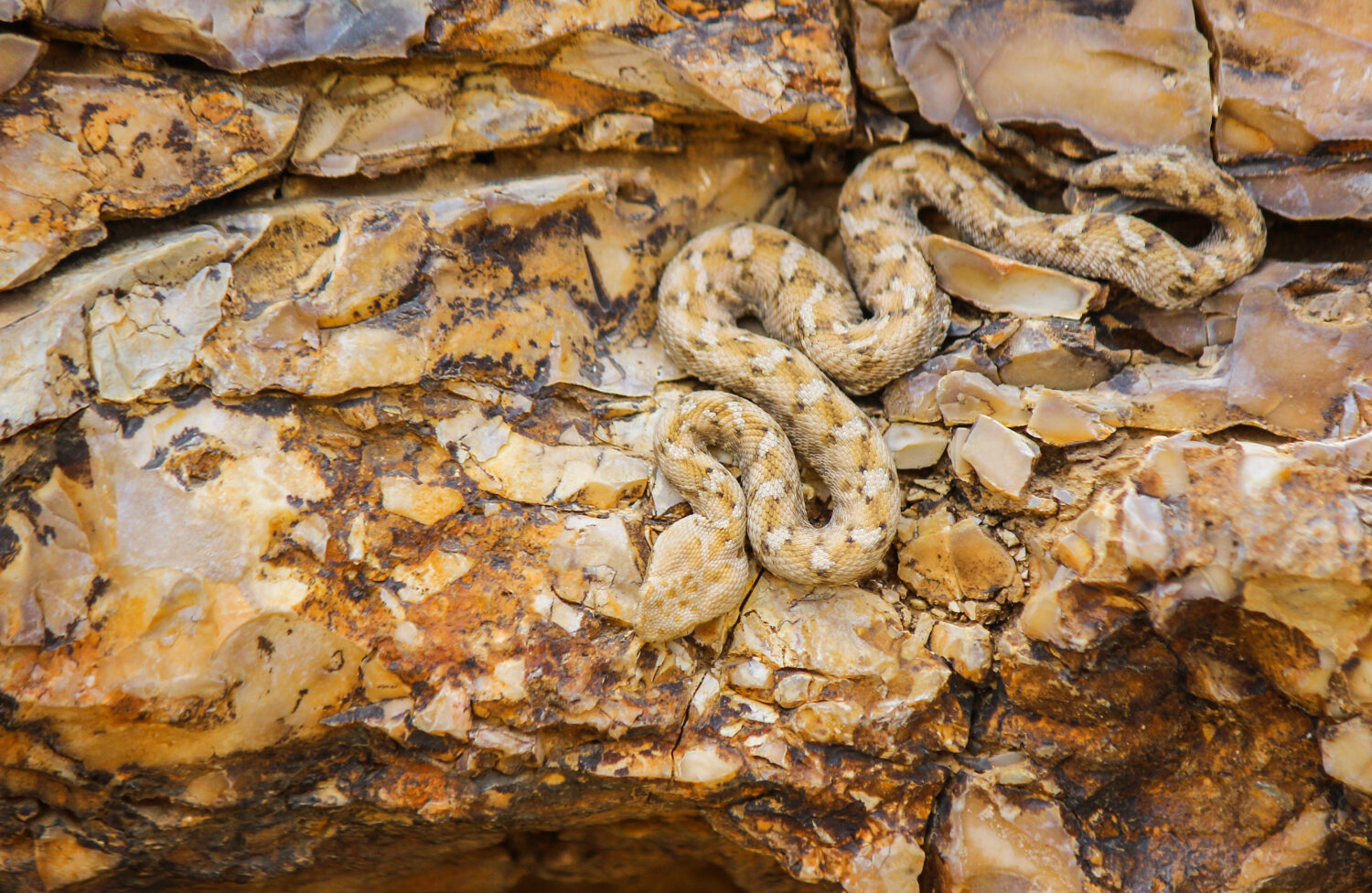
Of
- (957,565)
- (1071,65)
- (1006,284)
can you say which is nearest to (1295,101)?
(1071,65)

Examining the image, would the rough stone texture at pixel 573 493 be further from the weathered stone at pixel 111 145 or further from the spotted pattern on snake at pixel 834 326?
the spotted pattern on snake at pixel 834 326

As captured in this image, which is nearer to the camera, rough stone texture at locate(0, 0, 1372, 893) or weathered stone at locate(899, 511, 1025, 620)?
rough stone texture at locate(0, 0, 1372, 893)

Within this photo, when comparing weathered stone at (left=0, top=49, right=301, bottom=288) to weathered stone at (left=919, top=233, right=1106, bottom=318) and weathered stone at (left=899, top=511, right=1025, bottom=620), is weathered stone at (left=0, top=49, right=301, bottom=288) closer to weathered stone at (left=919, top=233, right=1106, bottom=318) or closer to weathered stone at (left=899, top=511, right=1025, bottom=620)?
weathered stone at (left=919, top=233, right=1106, bottom=318)

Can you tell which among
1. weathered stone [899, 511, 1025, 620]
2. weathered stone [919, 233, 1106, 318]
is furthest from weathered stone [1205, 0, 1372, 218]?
weathered stone [899, 511, 1025, 620]

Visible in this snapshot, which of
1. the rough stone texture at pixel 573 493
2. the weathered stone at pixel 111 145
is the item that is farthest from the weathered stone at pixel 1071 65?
the weathered stone at pixel 111 145

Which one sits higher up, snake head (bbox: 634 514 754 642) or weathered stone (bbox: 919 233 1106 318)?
weathered stone (bbox: 919 233 1106 318)

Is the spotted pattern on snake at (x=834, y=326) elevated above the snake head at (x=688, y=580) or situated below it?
above

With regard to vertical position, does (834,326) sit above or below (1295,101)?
below

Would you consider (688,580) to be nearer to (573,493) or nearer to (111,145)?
(573,493)
